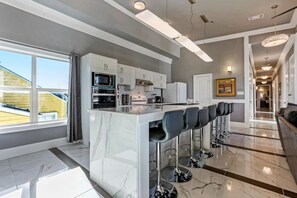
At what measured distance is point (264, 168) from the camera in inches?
106

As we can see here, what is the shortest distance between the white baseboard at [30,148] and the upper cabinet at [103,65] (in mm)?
1894

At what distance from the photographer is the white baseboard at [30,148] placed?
3072mm

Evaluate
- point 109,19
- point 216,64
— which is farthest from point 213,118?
point 216,64

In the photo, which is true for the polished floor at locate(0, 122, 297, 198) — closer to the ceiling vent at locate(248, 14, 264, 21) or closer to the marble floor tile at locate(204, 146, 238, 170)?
the marble floor tile at locate(204, 146, 238, 170)

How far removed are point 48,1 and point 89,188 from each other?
348 cm

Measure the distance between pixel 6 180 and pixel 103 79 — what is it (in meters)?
2.57

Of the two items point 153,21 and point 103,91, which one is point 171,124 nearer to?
point 153,21

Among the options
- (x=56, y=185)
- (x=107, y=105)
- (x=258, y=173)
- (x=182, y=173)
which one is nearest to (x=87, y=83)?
(x=107, y=105)

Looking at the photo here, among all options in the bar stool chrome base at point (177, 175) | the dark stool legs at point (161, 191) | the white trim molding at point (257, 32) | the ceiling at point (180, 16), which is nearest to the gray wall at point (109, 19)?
the ceiling at point (180, 16)

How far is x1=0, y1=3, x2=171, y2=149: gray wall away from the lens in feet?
10.0

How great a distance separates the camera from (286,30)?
5.45 metres

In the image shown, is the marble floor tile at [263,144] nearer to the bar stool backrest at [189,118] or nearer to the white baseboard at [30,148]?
the bar stool backrest at [189,118]

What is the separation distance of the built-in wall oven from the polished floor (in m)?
1.19

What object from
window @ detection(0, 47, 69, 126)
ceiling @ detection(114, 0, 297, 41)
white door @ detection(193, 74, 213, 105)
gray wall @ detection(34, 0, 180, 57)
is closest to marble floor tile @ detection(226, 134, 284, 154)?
white door @ detection(193, 74, 213, 105)
